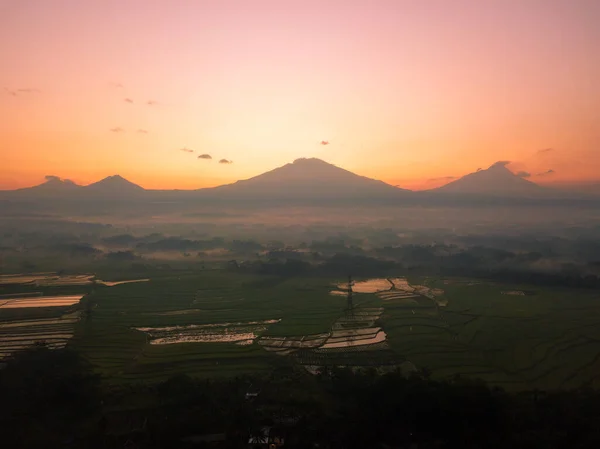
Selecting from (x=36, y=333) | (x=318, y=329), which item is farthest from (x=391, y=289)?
(x=36, y=333)

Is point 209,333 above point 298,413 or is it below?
above

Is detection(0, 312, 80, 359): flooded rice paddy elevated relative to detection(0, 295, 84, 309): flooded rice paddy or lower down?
lower down

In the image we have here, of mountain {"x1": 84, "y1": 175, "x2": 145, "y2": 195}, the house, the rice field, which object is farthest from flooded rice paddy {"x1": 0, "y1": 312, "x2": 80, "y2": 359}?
mountain {"x1": 84, "y1": 175, "x2": 145, "y2": 195}

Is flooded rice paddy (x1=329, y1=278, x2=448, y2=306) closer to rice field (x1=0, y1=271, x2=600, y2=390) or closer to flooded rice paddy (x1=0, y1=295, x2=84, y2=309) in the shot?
rice field (x1=0, y1=271, x2=600, y2=390)

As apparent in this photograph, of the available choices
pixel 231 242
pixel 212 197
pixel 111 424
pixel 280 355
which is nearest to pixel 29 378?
pixel 111 424

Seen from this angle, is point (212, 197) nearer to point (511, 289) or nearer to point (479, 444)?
point (511, 289)

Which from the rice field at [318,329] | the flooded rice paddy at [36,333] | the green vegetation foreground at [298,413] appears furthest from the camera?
the flooded rice paddy at [36,333]

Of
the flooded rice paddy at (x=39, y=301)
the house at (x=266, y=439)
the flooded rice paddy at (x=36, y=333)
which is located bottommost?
the house at (x=266, y=439)

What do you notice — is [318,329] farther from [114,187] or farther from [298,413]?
[114,187]

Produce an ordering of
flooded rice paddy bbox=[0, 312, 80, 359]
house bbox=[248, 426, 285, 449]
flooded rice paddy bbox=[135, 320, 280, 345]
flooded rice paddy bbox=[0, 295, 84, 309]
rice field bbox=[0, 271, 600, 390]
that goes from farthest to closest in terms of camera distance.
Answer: flooded rice paddy bbox=[0, 295, 84, 309] → flooded rice paddy bbox=[135, 320, 280, 345] → flooded rice paddy bbox=[0, 312, 80, 359] → rice field bbox=[0, 271, 600, 390] → house bbox=[248, 426, 285, 449]

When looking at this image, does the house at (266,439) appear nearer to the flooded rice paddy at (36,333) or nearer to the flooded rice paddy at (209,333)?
the flooded rice paddy at (209,333)

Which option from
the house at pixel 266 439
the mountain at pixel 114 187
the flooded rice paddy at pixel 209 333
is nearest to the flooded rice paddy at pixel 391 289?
the flooded rice paddy at pixel 209 333

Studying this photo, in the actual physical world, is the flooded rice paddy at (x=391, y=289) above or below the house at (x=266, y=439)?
above
